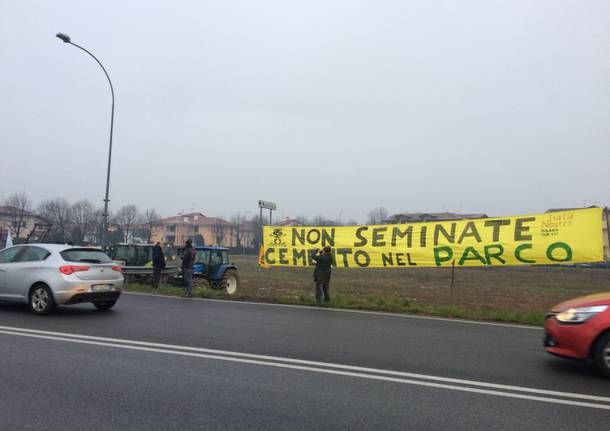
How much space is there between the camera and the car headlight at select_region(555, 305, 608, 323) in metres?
5.90

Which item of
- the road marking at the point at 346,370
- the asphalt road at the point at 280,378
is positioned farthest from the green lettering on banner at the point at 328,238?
the road marking at the point at 346,370

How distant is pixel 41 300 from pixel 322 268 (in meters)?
6.80

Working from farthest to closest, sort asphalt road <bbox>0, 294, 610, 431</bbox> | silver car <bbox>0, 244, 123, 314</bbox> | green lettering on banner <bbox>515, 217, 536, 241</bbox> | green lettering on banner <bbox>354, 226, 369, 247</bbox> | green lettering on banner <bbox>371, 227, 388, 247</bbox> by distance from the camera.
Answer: green lettering on banner <bbox>354, 226, 369, 247</bbox>, green lettering on banner <bbox>371, 227, 388, 247</bbox>, green lettering on banner <bbox>515, 217, 536, 241</bbox>, silver car <bbox>0, 244, 123, 314</bbox>, asphalt road <bbox>0, 294, 610, 431</bbox>

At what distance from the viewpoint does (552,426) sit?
4191mm

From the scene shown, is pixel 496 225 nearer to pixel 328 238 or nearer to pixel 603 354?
pixel 328 238

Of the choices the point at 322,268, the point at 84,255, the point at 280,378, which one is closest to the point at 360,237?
the point at 322,268

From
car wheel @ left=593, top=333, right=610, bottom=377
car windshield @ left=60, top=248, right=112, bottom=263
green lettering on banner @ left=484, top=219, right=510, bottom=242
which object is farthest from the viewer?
green lettering on banner @ left=484, top=219, right=510, bottom=242

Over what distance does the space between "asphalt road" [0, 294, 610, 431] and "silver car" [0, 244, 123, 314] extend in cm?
45

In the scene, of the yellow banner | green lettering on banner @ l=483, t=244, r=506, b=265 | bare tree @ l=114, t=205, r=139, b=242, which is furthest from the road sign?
bare tree @ l=114, t=205, r=139, b=242

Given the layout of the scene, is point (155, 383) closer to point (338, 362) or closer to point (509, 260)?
point (338, 362)

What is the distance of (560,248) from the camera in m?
11.4

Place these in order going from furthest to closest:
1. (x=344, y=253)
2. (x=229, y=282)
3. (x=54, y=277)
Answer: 1. (x=229, y=282)
2. (x=344, y=253)
3. (x=54, y=277)

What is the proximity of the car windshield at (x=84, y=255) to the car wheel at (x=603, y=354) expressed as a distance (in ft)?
30.3

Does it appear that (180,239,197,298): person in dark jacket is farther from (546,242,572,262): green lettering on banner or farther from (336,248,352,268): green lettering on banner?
(546,242,572,262): green lettering on banner
